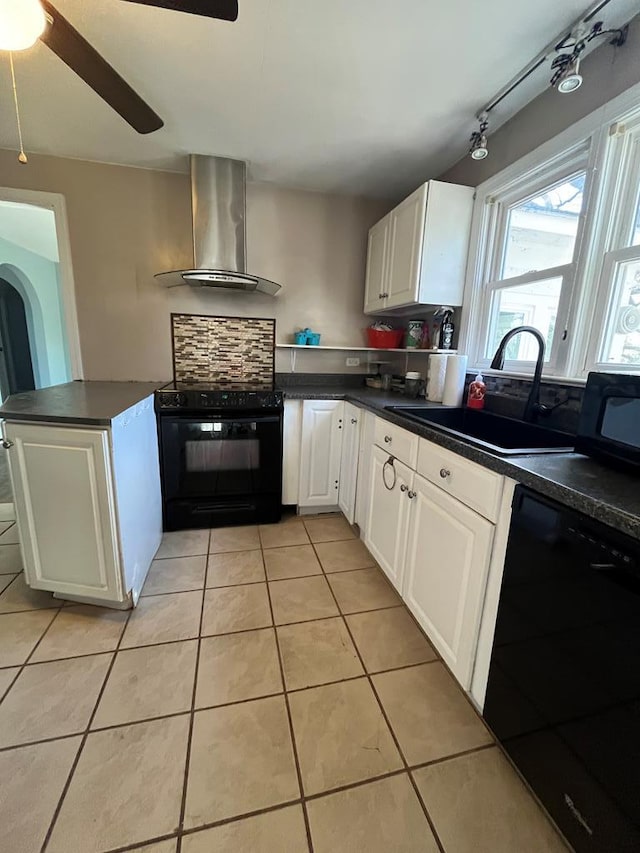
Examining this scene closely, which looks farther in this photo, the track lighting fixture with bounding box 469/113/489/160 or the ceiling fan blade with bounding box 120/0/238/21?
the track lighting fixture with bounding box 469/113/489/160

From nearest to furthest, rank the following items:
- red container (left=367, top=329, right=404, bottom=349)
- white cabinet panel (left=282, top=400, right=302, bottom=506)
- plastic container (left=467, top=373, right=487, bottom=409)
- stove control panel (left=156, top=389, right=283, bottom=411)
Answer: plastic container (left=467, top=373, right=487, bottom=409) < stove control panel (left=156, top=389, right=283, bottom=411) < white cabinet panel (left=282, top=400, right=302, bottom=506) < red container (left=367, top=329, right=404, bottom=349)

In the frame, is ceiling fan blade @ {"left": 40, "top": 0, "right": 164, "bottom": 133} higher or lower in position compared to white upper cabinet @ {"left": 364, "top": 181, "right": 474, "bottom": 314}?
higher

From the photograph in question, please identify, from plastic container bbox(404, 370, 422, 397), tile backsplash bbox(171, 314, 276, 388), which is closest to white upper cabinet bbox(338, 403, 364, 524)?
plastic container bbox(404, 370, 422, 397)

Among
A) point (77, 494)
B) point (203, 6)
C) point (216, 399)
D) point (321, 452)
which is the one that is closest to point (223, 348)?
point (216, 399)

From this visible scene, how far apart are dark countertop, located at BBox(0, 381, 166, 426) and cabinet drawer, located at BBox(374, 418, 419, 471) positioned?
1219 millimetres

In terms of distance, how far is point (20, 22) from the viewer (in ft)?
3.22

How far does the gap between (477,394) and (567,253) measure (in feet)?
2.42

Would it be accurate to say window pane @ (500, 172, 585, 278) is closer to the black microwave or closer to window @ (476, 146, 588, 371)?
window @ (476, 146, 588, 371)

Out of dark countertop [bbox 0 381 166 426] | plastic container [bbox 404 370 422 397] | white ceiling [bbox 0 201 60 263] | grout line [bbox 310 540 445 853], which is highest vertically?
white ceiling [bbox 0 201 60 263]

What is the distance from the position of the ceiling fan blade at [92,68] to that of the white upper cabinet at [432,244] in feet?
4.56

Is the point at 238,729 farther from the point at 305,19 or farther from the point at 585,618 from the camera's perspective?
the point at 305,19

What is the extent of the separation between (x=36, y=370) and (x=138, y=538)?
15.4ft

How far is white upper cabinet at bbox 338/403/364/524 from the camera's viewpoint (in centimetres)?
232

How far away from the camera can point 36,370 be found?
5039 millimetres
